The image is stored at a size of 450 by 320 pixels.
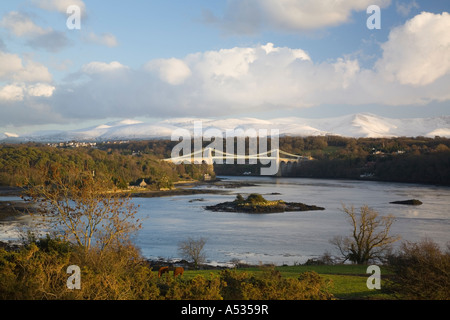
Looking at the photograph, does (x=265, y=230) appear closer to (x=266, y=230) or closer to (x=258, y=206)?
(x=266, y=230)

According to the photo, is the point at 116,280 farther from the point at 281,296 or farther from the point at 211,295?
the point at 281,296

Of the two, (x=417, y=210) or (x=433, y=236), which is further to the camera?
(x=417, y=210)

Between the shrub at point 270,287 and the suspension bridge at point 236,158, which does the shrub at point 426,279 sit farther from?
the suspension bridge at point 236,158

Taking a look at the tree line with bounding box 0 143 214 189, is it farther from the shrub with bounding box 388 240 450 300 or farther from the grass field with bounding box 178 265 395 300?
the shrub with bounding box 388 240 450 300

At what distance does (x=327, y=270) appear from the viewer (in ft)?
29.0

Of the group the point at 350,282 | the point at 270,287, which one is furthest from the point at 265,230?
the point at 270,287

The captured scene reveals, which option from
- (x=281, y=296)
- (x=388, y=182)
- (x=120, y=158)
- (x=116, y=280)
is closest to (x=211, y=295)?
(x=281, y=296)

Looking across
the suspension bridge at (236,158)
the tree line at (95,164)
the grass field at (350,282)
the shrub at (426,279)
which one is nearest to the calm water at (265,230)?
the grass field at (350,282)

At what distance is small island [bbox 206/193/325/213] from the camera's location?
927 inches

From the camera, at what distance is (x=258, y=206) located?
24250 millimetres

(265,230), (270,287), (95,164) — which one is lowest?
(265,230)

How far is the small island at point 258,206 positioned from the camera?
77.3 feet

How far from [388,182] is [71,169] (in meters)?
42.7

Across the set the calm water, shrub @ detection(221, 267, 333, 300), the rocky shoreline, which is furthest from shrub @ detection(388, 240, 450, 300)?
the rocky shoreline
